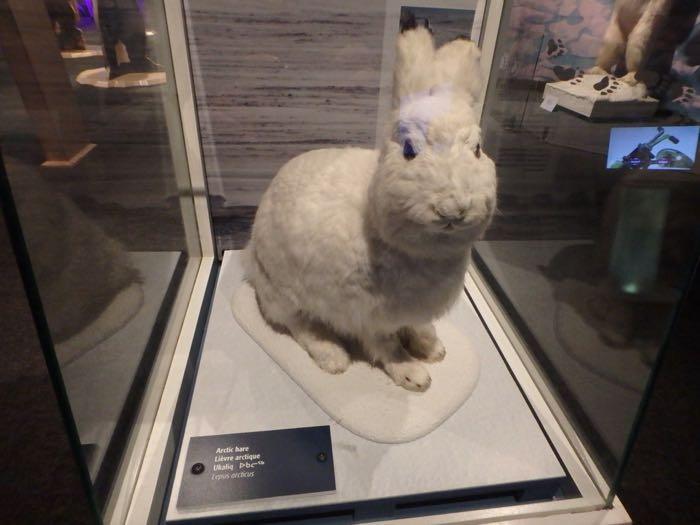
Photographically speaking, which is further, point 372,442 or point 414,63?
point 372,442

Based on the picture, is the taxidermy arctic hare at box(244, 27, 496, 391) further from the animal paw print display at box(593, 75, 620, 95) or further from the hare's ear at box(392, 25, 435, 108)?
the animal paw print display at box(593, 75, 620, 95)

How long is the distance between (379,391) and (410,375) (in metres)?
0.09

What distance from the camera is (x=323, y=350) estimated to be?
1.24 m

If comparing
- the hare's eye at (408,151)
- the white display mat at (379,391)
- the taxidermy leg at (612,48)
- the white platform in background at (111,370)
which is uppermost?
the taxidermy leg at (612,48)

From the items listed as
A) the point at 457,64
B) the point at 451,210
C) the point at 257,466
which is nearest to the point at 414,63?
the point at 457,64

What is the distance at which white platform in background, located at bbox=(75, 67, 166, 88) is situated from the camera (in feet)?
3.04

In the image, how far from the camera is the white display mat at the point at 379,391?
1114 mm

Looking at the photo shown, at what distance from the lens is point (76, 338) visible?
81 centimetres

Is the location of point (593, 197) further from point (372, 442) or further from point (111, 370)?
point (111, 370)

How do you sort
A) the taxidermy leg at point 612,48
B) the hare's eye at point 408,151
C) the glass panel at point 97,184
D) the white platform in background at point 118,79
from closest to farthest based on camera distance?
the glass panel at point 97,184 < the hare's eye at point 408,151 < the white platform in background at point 118,79 < the taxidermy leg at point 612,48

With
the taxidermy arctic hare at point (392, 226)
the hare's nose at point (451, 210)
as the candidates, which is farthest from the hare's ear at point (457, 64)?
the hare's nose at point (451, 210)

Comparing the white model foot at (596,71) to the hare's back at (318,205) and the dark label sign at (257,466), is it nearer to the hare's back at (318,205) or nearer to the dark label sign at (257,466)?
the hare's back at (318,205)

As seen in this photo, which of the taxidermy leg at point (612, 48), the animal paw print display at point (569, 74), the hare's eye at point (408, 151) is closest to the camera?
the hare's eye at point (408, 151)

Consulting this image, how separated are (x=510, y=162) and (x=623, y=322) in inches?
25.3
